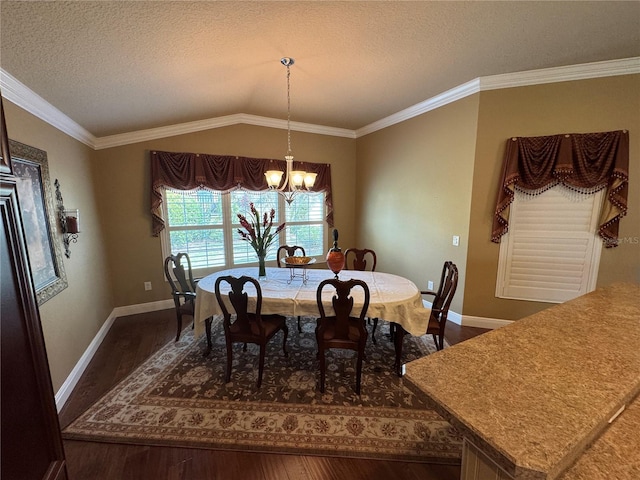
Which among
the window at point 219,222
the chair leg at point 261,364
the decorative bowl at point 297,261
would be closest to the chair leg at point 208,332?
the chair leg at point 261,364

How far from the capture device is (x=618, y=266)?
2.72 m

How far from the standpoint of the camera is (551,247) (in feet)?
9.63

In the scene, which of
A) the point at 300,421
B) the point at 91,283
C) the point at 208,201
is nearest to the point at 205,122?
the point at 208,201

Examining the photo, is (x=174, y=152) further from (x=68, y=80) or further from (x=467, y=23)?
(x=467, y=23)

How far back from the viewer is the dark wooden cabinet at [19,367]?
0.75 meters

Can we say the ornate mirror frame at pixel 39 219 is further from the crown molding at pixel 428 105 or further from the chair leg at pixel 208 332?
the crown molding at pixel 428 105

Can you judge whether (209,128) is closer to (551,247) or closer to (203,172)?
(203,172)

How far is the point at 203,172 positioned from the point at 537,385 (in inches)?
158

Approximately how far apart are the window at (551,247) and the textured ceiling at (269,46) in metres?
1.33

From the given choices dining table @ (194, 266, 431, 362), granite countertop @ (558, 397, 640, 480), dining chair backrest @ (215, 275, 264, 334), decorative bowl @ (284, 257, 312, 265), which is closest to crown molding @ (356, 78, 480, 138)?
dining table @ (194, 266, 431, 362)

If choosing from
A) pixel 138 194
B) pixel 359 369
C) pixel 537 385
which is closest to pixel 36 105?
pixel 138 194

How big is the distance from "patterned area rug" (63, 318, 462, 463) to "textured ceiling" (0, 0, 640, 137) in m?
2.41

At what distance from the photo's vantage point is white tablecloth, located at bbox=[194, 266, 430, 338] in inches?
89.9

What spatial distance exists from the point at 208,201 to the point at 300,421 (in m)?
3.21
